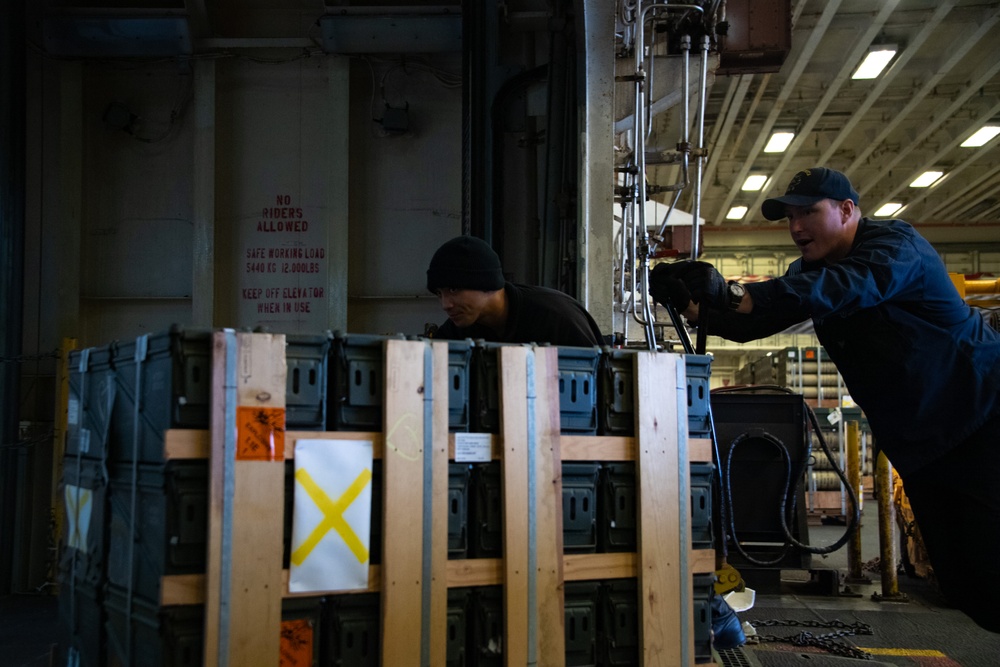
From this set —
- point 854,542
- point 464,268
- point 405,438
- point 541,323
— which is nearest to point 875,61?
point 854,542

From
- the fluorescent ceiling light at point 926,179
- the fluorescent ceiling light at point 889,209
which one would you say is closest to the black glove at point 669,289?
the fluorescent ceiling light at point 926,179

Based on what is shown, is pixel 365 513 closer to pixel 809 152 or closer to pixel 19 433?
pixel 19 433

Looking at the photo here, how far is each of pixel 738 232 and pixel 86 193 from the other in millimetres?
19809

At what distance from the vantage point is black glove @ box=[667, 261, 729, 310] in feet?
10.8

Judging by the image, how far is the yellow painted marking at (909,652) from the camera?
5450 millimetres

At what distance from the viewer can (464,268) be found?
3.79 metres

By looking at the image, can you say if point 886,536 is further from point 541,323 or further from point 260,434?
point 260,434

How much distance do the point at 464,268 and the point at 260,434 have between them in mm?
1315

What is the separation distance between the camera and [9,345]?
279 inches

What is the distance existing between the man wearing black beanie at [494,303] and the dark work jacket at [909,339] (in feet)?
2.88

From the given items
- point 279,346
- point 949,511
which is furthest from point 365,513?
point 949,511

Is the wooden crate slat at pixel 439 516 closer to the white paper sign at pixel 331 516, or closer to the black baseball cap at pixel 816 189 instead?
the white paper sign at pixel 331 516

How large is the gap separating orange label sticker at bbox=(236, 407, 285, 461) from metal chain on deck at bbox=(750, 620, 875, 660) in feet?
13.5

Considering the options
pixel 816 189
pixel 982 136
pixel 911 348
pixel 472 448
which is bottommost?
pixel 472 448
